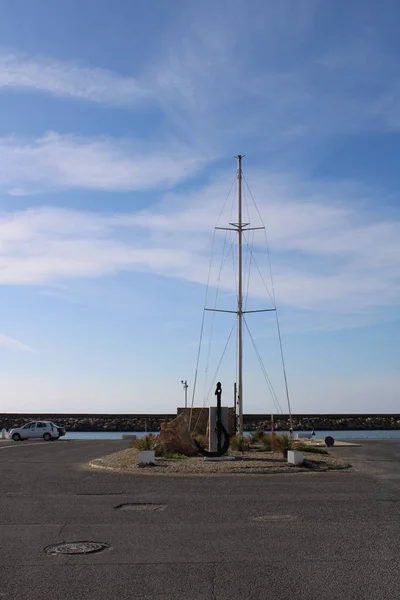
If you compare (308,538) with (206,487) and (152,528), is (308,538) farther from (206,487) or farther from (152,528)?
(206,487)

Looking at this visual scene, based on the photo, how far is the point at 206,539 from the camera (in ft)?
36.1

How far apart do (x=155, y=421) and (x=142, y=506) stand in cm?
9523

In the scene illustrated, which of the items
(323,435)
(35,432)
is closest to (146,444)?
(35,432)

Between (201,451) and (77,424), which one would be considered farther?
(77,424)

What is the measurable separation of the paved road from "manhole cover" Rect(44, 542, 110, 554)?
0.62ft

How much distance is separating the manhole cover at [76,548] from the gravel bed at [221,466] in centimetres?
1129

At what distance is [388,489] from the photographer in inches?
682

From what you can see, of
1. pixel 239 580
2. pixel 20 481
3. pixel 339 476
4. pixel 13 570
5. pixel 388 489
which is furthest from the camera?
pixel 339 476

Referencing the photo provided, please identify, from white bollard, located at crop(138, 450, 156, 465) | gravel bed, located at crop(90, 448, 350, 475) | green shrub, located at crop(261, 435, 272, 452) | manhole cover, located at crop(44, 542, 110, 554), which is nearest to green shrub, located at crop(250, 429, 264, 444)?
green shrub, located at crop(261, 435, 272, 452)

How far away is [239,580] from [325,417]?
360 ft

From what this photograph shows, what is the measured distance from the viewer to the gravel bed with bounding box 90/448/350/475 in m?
22.2

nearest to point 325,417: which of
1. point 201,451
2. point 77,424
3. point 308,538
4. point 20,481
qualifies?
point 77,424

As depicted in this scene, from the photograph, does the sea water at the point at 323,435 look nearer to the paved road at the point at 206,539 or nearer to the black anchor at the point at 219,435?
the black anchor at the point at 219,435

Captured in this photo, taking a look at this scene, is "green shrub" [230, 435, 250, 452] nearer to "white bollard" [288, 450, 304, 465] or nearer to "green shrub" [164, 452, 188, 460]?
"green shrub" [164, 452, 188, 460]
